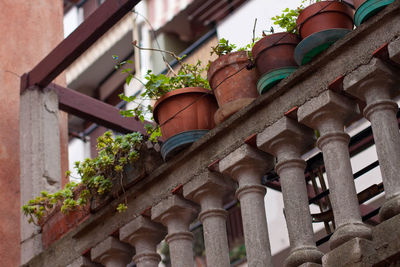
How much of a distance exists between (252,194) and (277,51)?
0.91 meters

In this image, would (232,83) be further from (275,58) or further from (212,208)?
(212,208)

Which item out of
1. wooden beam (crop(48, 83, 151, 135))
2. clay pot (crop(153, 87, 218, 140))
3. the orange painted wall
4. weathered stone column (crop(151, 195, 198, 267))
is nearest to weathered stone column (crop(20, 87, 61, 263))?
wooden beam (crop(48, 83, 151, 135))

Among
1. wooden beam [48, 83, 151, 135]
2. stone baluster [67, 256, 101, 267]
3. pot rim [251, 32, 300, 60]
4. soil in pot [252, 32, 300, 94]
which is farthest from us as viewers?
wooden beam [48, 83, 151, 135]

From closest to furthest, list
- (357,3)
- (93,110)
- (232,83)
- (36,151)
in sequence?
1. (357,3)
2. (232,83)
3. (36,151)
4. (93,110)

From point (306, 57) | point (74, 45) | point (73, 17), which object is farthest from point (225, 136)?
point (73, 17)

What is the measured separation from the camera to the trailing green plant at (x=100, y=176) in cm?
717

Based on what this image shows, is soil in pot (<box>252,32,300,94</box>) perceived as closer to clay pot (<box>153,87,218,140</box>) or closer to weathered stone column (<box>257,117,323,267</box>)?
weathered stone column (<box>257,117,323,267</box>)

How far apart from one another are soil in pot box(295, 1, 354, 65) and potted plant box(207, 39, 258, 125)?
Answer: 0.51 meters

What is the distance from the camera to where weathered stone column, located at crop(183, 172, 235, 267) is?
6113 mm

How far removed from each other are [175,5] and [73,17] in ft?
13.0

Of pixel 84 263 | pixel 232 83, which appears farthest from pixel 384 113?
pixel 84 263

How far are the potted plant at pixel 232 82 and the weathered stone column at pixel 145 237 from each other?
0.83 m

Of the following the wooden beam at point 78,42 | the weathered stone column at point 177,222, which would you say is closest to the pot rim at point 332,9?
the weathered stone column at point 177,222

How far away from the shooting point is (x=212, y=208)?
249 inches
